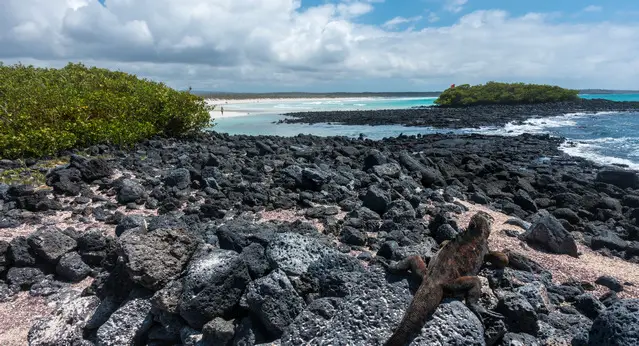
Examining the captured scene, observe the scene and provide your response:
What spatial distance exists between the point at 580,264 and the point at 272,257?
14.3 feet

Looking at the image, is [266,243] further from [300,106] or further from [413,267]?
[300,106]

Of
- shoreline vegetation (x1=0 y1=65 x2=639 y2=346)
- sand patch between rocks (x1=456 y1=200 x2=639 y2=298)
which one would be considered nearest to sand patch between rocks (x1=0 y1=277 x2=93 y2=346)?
shoreline vegetation (x1=0 y1=65 x2=639 y2=346)

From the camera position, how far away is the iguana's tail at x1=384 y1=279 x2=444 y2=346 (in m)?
3.11

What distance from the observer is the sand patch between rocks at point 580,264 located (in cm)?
540

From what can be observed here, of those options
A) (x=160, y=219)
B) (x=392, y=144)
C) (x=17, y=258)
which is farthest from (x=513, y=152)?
(x=17, y=258)

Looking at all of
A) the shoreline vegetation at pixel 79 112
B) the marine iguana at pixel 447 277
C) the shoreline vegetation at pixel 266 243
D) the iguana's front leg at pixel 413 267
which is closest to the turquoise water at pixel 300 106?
the shoreline vegetation at pixel 79 112

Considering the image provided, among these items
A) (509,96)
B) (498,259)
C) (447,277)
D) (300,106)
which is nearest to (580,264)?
(498,259)

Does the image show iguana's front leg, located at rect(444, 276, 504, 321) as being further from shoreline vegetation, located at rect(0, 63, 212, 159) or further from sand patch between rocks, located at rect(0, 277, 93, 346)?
shoreline vegetation, located at rect(0, 63, 212, 159)

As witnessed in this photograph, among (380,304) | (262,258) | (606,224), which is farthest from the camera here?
Result: (606,224)

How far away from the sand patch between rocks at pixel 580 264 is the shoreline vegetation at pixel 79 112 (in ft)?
32.3

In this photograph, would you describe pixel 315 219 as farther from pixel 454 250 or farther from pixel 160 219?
pixel 454 250

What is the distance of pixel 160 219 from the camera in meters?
5.43

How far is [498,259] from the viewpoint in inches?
163

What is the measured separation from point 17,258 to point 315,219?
→ 12.7ft
